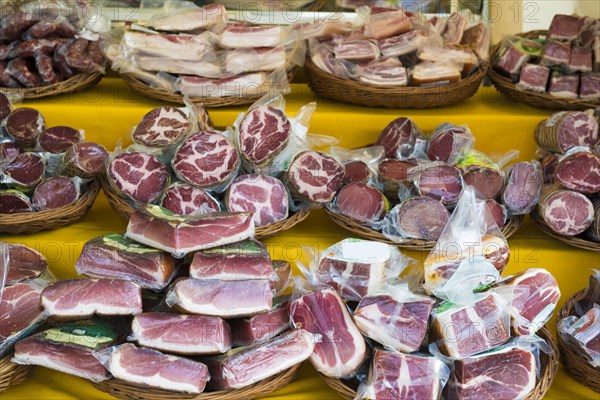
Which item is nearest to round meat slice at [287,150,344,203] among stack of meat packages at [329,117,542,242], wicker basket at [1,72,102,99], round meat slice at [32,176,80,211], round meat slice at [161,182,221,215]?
stack of meat packages at [329,117,542,242]

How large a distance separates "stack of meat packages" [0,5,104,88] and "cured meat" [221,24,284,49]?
0.69 metres

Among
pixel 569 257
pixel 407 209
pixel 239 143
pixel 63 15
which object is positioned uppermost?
pixel 63 15

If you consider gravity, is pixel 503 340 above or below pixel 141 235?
below

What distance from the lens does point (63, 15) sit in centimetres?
369

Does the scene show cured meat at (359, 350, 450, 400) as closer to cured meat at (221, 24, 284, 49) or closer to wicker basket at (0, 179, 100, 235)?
wicker basket at (0, 179, 100, 235)

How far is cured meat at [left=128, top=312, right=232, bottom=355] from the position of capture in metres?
2.06

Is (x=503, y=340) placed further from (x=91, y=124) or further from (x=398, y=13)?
(x=91, y=124)

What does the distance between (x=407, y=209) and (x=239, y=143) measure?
682mm

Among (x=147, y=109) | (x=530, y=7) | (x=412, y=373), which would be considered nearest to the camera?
(x=412, y=373)

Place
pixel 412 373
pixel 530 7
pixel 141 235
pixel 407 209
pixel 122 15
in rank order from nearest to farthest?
pixel 412 373 → pixel 141 235 → pixel 407 209 → pixel 122 15 → pixel 530 7

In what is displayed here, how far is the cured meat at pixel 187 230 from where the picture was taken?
217cm

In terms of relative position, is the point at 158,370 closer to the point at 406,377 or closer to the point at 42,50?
the point at 406,377

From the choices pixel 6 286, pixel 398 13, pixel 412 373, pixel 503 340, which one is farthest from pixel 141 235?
pixel 398 13

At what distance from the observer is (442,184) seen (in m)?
2.71
